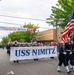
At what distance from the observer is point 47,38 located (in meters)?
77.2

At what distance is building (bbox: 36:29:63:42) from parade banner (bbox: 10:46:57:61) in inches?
1676

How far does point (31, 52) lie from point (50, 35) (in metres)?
55.1

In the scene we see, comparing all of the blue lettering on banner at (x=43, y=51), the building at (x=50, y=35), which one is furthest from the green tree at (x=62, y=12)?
the building at (x=50, y=35)

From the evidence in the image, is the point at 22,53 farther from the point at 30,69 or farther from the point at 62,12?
the point at 62,12

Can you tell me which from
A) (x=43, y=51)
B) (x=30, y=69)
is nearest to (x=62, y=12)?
(x=43, y=51)

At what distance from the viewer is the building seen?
69206 mm

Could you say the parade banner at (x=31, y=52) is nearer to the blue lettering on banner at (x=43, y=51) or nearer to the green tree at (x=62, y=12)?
the blue lettering on banner at (x=43, y=51)

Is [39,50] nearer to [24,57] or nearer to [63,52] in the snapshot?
[24,57]

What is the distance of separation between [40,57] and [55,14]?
1699 cm

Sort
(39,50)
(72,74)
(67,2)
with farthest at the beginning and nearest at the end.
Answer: (67,2)
(39,50)
(72,74)

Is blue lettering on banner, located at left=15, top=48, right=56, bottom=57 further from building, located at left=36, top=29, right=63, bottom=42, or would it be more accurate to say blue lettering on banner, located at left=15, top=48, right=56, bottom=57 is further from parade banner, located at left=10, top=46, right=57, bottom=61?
building, located at left=36, top=29, right=63, bottom=42

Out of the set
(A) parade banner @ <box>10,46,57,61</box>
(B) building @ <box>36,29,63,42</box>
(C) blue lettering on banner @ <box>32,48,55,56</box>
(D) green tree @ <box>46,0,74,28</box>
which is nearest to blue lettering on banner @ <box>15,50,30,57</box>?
(A) parade banner @ <box>10,46,57,61</box>

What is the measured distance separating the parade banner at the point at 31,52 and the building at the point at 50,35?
42.6 m

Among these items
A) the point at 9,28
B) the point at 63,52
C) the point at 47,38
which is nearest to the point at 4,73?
the point at 63,52
